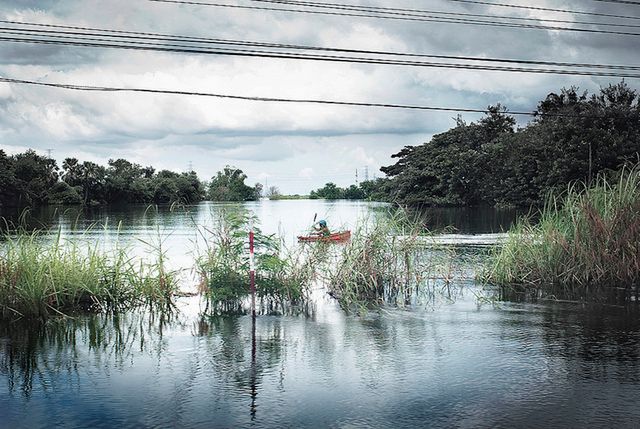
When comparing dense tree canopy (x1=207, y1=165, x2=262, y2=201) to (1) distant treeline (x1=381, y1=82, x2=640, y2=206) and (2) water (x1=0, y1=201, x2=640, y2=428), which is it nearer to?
(1) distant treeline (x1=381, y1=82, x2=640, y2=206)

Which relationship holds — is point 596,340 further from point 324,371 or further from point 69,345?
point 69,345

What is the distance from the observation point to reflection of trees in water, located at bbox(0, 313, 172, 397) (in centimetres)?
850

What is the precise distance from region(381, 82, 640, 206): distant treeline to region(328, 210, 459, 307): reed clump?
24.3 m

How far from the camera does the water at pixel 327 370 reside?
6.86 metres

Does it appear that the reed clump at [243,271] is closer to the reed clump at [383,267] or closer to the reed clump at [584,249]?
the reed clump at [383,267]

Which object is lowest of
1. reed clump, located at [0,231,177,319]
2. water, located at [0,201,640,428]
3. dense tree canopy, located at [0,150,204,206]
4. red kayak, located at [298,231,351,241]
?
water, located at [0,201,640,428]

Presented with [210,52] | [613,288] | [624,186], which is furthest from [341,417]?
[210,52]

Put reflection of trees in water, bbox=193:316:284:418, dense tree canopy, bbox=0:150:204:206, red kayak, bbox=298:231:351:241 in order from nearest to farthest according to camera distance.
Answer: reflection of trees in water, bbox=193:316:284:418 < red kayak, bbox=298:231:351:241 < dense tree canopy, bbox=0:150:204:206

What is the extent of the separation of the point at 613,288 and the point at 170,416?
12.1 m

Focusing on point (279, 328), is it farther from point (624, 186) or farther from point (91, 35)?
point (91, 35)

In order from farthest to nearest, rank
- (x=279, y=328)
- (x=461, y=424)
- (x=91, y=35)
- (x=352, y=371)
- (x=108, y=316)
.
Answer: (x=91, y=35) < (x=108, y=316) < (x=279, y=328) < (x=352, y=371) < (x=461, y=424)

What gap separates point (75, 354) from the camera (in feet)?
31.2

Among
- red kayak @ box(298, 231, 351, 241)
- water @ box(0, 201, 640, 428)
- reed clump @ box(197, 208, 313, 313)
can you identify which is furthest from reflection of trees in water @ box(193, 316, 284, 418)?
red kayak @ box(298, 231, 351, 241)

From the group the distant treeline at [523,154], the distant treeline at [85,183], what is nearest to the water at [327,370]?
the distant treeline at [523,154]
